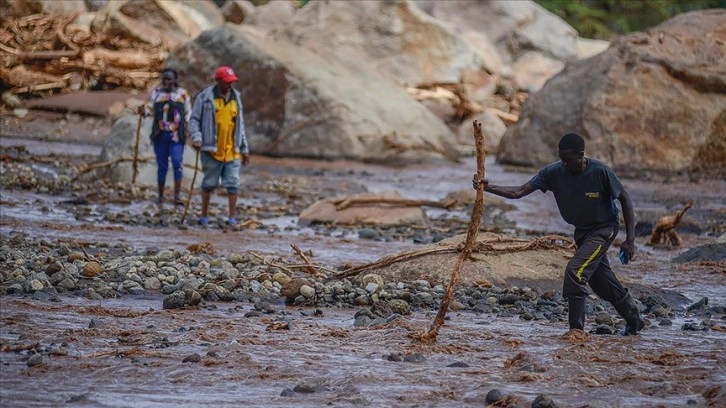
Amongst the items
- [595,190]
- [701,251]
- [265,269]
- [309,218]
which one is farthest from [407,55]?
[595,190]

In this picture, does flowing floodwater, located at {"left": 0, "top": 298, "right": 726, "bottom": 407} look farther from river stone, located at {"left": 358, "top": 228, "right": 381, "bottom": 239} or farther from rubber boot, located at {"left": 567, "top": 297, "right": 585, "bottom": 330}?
river stone, located at {"left": 358, "top": 228, "right": 381, "bottom": 239}

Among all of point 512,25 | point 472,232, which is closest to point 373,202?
point 472,232

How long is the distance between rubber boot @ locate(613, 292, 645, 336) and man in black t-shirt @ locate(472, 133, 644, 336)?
0.28ft

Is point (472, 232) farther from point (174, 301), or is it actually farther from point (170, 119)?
point (170, 119)

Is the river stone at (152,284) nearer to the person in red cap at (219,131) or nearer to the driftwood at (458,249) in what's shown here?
the driftwood at (458,249)

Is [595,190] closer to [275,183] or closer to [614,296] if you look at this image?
[614,296]

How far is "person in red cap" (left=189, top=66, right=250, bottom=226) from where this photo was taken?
12.1 m

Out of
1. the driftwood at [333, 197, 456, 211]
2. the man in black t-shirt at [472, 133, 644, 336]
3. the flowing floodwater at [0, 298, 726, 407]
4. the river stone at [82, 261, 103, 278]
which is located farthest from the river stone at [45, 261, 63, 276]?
the driftwood at [333, 197, 456, 211]

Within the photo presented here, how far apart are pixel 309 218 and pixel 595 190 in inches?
266

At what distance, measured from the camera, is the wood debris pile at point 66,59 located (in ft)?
83.9

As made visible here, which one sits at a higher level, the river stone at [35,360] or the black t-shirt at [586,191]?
the black t-shirt at [586,191]

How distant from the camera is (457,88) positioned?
91.5 ft

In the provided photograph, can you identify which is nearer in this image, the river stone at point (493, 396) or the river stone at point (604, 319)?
the river stone at point (493, 396)

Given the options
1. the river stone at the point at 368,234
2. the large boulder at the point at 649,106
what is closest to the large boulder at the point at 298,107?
the large boulder at the point at 649,106
